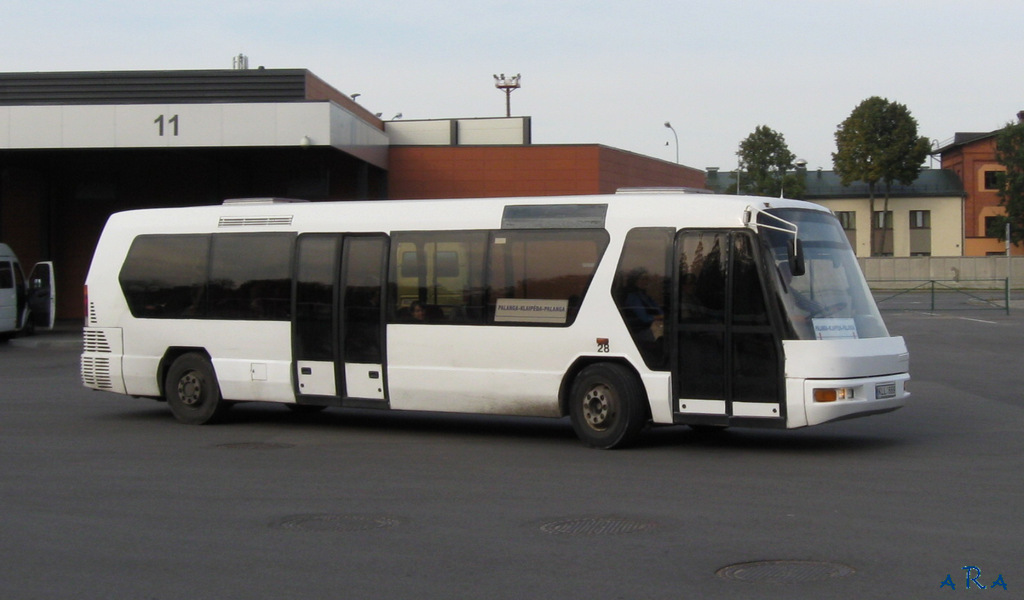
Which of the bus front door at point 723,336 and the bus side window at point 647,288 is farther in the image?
the bus side window at point 647,288

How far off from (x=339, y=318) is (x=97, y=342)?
11.8ft

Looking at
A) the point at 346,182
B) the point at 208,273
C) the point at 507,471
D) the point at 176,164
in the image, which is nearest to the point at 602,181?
the point at 346,182

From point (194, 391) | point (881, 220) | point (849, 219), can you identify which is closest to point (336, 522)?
point (194, 391)

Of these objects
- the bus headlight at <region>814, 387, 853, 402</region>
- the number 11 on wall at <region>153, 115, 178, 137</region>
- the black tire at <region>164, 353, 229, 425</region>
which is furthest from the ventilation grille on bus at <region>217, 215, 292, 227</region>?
the number 11 on wall at <region>153, 115, 178, 137</region>

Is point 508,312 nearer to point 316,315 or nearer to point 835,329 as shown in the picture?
point 316,315

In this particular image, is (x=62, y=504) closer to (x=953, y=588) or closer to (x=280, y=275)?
(x=280, y=275)

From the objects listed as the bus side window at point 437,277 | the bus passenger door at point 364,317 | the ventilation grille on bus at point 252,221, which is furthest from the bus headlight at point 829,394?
the ventilation grille on bus at point 252,221

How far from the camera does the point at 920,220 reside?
3725 inches

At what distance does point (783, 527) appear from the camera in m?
7.50

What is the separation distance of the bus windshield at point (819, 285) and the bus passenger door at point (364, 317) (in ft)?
13.7

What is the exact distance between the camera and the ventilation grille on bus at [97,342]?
14273mm

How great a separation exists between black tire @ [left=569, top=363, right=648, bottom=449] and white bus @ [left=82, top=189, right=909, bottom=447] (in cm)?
2

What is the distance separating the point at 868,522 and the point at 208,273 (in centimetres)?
866

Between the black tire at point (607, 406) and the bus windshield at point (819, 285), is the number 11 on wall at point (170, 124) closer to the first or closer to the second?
the black tire at point (607, 406)
